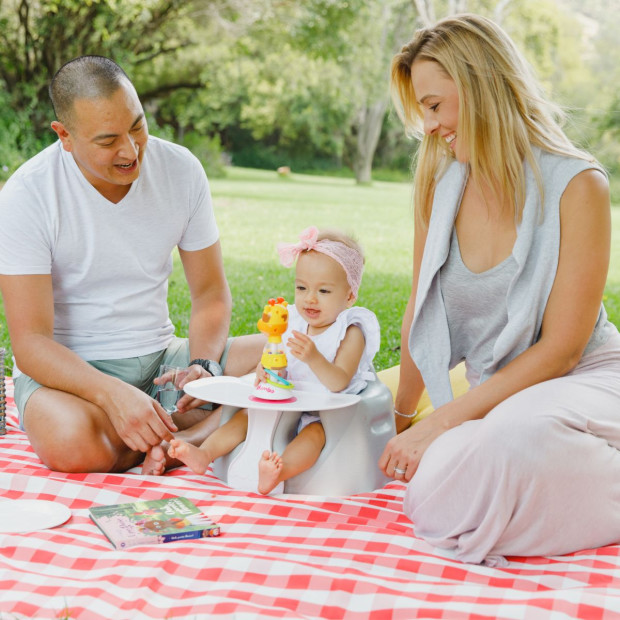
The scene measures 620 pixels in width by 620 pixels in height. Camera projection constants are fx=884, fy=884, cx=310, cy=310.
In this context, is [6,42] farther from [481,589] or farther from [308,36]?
[481,589]

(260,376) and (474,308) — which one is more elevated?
(474,308)

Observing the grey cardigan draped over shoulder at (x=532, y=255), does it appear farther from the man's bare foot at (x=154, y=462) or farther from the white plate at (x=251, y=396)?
the man's bare foot at (x=154, y=462)

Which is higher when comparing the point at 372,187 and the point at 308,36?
the point at 308,36

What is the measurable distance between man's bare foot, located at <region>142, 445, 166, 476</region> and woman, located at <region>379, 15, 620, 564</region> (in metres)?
0.74

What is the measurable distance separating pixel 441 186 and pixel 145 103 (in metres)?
18.5

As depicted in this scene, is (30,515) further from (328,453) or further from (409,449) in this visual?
(409,449)

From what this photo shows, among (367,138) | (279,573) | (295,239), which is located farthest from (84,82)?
(367,138)

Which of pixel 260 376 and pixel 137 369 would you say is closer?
pixel 260 376

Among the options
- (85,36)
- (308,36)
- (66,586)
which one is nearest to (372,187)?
(308,36)

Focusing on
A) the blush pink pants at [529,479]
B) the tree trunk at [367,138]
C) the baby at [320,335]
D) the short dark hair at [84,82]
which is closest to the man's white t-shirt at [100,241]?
the short dark hair at [84,82]

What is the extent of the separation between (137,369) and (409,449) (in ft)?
3.66

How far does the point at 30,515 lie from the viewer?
246 cm

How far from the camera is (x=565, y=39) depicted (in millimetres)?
27094

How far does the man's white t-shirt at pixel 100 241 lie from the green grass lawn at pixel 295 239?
65 cm
